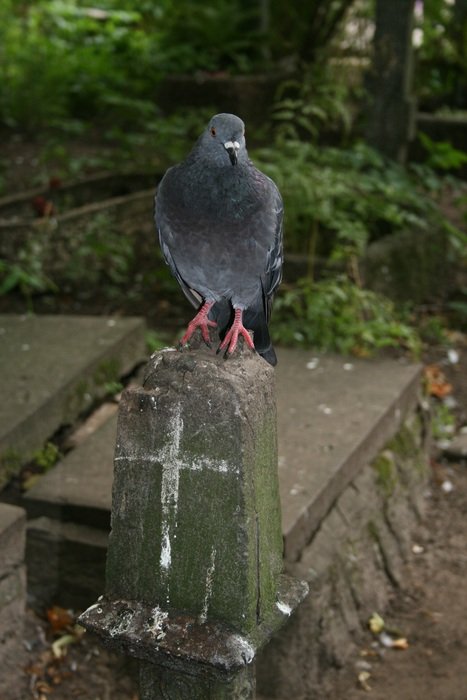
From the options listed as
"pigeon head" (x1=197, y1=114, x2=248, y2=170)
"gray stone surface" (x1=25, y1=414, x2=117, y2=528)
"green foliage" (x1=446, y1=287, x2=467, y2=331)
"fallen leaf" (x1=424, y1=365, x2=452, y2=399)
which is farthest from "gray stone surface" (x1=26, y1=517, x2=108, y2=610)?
"green foliage" (x1=446, y1=287, x2=467, y2=331)

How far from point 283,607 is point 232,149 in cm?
102

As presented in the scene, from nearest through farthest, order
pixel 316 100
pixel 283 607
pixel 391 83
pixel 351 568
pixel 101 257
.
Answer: pixel 283 607 < pixel 351 568 < pixel 101 257 < pixel 391 83 < pixel 316 100

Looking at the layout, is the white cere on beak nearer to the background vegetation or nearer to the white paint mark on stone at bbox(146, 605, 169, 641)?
the white paint mark on stone at bbox(146, 605, 169, 641)

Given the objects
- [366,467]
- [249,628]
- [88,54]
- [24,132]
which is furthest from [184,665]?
[88,54]

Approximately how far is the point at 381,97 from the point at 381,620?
13.5 feet

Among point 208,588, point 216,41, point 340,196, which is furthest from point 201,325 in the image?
point 216,41

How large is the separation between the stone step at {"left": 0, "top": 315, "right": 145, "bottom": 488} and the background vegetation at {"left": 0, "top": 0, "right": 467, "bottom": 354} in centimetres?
79

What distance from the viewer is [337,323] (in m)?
4.98

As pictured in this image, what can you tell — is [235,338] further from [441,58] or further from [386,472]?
[441,58]

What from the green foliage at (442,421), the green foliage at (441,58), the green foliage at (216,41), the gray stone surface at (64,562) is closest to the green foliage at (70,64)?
the green foliage at (216,41)

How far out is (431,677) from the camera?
11.0ft

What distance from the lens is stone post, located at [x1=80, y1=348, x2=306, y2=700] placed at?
1889mm

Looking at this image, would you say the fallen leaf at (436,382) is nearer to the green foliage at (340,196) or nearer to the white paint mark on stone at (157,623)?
the green foliage at (340,196)

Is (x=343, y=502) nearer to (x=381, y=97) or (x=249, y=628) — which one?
(x=249, y=628)
